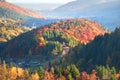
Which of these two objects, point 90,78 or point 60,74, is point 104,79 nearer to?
point 90,78

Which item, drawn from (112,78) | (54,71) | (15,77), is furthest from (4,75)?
(112,78)

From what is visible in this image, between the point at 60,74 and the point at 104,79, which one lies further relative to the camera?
the point at 60,74

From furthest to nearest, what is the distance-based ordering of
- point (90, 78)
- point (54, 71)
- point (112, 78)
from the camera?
point (54, 71) → point (90, 78) → point (112, 78)

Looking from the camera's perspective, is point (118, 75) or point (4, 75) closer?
point (118, 75)

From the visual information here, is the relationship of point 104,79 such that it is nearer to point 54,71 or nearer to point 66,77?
point 66,77

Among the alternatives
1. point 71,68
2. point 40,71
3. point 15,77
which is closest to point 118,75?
point 71,68

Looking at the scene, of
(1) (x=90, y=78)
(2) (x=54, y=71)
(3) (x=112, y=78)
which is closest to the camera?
(3) (x=112, y=78)

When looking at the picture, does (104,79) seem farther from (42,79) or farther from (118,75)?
(42,79)

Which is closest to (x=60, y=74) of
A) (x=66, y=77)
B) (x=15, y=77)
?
(x=66, y=77)
